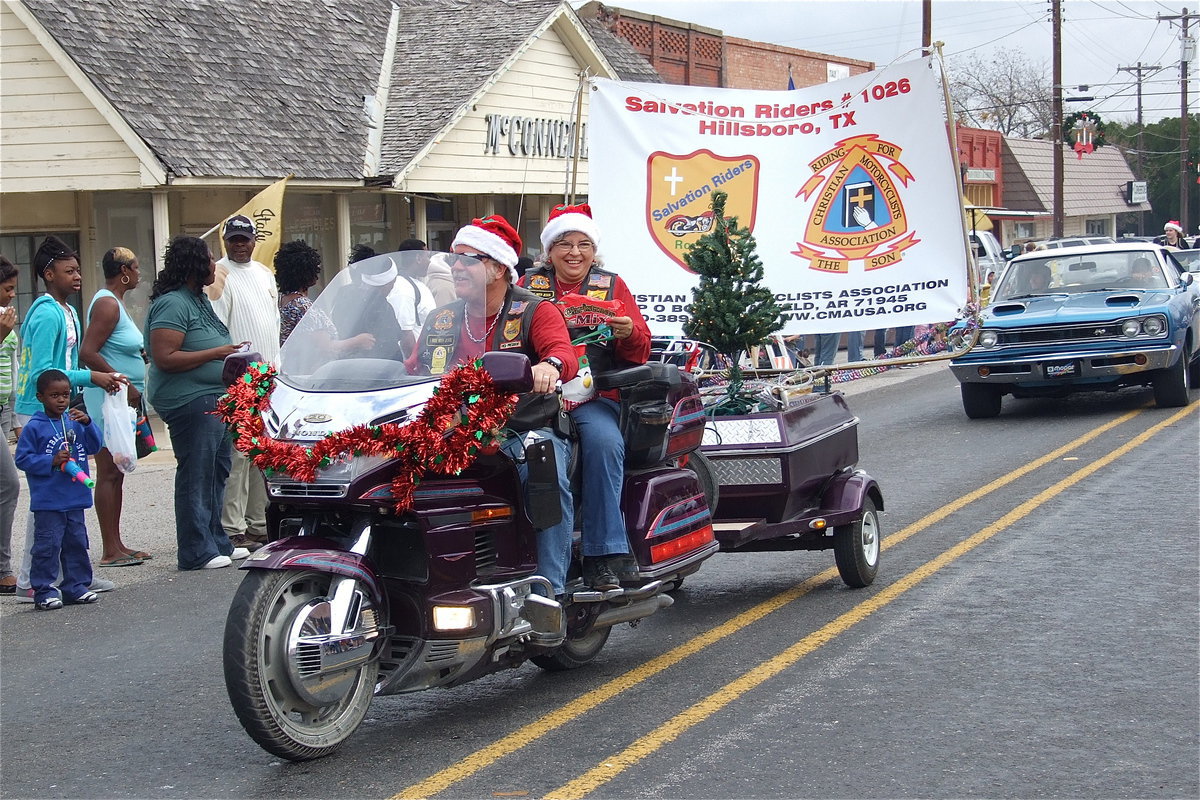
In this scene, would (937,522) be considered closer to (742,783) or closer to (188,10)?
(742,783)

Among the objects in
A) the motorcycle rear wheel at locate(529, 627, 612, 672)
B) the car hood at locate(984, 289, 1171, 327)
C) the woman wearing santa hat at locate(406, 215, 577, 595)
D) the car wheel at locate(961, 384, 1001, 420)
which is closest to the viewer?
the woman wearing santa hat at locate(406, 215, 577, 595)

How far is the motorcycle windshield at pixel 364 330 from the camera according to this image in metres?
5.22

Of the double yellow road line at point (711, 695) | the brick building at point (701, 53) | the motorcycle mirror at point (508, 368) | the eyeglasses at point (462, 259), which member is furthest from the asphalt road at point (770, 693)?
the brick building at point (701, 53)

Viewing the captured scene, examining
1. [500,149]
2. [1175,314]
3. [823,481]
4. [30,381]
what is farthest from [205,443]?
[500,149]

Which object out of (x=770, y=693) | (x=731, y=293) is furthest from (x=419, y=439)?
(x=731, y=293)

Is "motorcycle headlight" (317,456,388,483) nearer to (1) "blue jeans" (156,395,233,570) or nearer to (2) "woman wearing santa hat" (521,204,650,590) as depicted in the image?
(2) "woman wearing santa hat" (521,204,650,590)

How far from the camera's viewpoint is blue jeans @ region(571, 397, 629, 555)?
5.86 metres

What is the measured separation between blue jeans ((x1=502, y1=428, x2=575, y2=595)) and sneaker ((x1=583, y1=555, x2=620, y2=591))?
0.27 m

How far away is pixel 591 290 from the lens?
634 centimetres

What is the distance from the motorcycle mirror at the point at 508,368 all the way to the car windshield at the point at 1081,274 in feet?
39.5

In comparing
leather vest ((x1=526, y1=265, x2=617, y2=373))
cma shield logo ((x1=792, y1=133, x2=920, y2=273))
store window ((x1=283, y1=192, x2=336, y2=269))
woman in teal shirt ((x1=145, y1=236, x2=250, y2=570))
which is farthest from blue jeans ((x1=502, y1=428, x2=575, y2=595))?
store window ((x1=283, y1=192, x2=336, y2=269))


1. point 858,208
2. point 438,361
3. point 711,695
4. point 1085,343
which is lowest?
point 711,695

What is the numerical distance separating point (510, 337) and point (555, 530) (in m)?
0.81

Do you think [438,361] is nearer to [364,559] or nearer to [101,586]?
[364,559]
